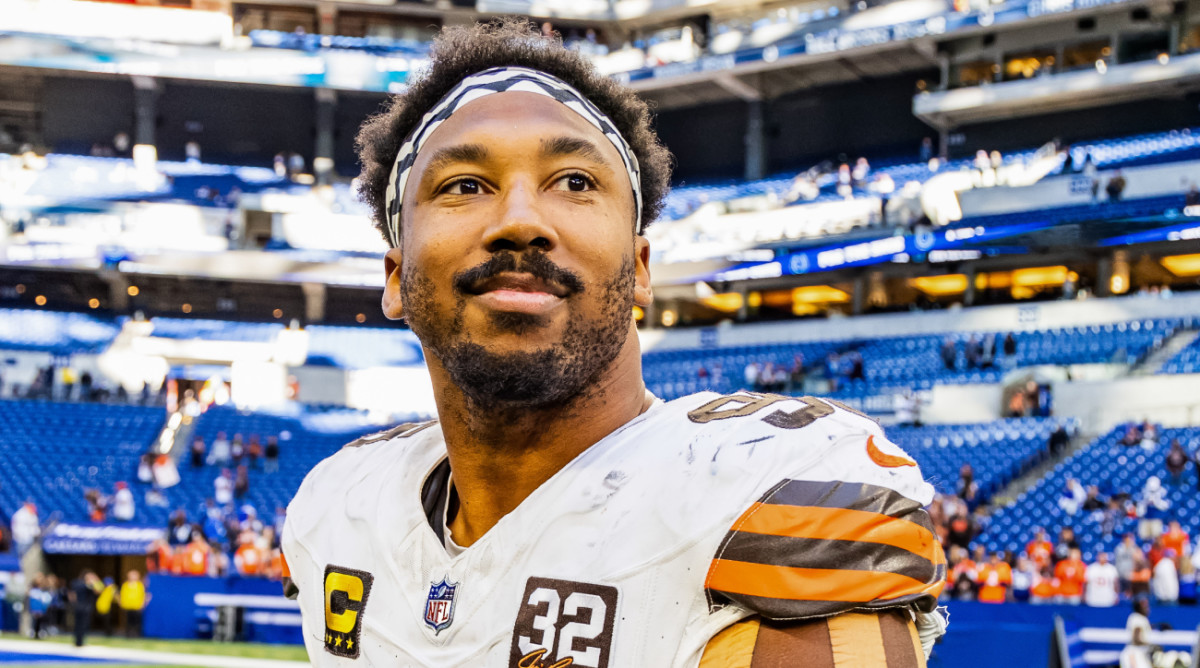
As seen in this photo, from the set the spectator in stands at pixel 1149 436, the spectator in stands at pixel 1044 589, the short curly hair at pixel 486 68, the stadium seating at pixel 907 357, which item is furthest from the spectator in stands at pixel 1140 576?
the short curly hair at pixel 486 68

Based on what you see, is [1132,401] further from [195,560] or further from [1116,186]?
[195,560]

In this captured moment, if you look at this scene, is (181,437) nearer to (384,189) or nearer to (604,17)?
(604,17)

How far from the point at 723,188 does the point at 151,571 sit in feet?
64.3

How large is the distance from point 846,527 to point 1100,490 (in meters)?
14.5

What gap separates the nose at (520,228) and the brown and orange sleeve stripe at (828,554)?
430mm

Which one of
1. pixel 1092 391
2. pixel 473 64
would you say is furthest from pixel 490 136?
pixel 1092 391

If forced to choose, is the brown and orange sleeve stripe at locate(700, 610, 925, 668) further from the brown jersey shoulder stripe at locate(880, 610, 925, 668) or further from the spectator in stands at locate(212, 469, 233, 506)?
the spectator in stands at locate(212, 469, 233, 506)

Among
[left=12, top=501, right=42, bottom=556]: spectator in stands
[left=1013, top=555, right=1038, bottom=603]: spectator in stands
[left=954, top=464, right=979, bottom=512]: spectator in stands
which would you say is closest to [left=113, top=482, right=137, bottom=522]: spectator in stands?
[left=12, top=501, right=42, bottom=556]: spectator in stands

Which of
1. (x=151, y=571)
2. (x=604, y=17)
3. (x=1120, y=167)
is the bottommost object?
(x=151, y=571)

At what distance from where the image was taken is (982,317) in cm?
2352

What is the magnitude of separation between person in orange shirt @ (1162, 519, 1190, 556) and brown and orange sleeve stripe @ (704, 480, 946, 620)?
11302 millimetres

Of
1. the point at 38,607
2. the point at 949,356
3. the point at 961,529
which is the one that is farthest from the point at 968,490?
the point at 38,607

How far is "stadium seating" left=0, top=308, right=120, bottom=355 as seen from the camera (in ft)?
85.6

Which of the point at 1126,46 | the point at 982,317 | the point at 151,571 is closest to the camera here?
the point at 151,571
